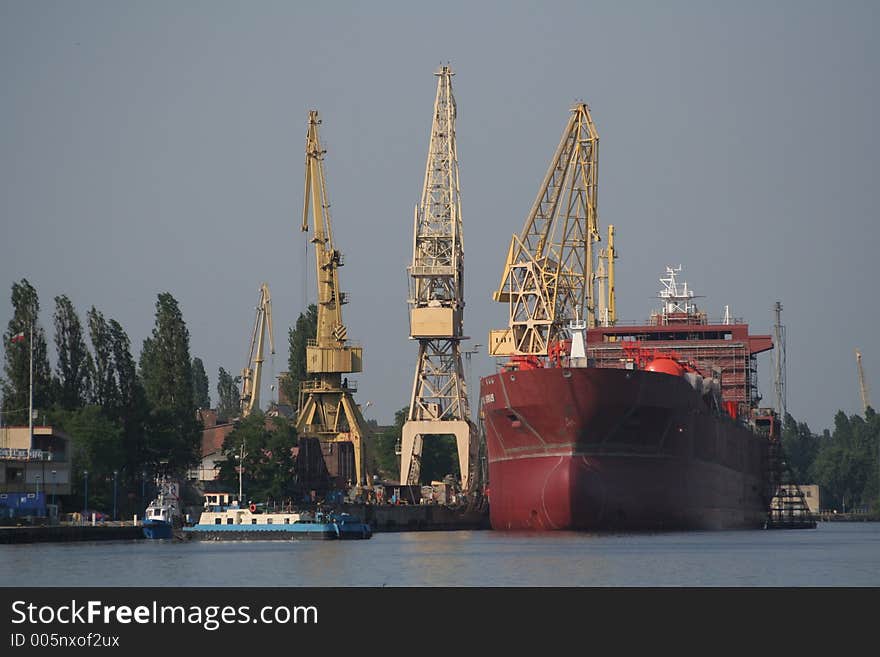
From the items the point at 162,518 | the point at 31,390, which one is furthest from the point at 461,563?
the point at 31,390

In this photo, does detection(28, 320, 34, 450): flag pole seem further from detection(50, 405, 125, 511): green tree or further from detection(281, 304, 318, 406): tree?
detection(281, 304, 318, 406): tree

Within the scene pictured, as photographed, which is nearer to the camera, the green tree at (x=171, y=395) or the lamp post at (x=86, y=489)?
the lamp post at (x=86, y=489)

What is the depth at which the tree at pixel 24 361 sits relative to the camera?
9856 cm

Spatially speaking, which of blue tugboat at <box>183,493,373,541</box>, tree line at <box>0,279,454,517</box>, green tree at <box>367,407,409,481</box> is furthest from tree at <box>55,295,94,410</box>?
green tree at <box>367,407,409,481</box>

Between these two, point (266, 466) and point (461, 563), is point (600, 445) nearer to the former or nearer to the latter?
point (461, 563)

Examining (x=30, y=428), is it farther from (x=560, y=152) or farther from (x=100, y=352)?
(x=560, y=152)

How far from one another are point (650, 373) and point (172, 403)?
1466 inches

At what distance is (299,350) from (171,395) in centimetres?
2193

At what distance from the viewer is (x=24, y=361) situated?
9900 centimetres

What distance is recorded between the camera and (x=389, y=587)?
2015 inches

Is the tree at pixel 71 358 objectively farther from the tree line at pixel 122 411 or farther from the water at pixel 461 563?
the water at pixel 461 563

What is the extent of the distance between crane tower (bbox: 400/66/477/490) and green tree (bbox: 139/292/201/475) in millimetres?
15291

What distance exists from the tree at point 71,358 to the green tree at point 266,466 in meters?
11.8

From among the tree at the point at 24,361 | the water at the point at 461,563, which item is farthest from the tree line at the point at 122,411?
the water at the point at 461,563
